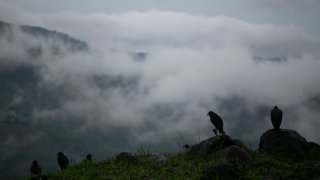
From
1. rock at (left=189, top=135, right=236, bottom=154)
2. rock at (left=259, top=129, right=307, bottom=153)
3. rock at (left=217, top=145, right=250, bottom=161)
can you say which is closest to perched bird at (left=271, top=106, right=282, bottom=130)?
rock at (left=259, top=129, right=307, bottom=153)

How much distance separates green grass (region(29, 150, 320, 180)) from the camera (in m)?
24.8

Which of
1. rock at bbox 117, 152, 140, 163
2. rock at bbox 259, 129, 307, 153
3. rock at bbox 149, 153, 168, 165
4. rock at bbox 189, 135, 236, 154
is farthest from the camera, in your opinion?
rock at bbox 259, 129, 307, 153

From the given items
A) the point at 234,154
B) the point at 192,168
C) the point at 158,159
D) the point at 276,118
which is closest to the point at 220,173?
the point at 192,168

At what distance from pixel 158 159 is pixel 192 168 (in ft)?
10.0

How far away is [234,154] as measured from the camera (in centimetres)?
2727

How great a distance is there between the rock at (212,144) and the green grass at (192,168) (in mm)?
540

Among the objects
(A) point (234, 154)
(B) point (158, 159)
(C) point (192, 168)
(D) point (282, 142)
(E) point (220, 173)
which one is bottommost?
(E) point (220, 173)

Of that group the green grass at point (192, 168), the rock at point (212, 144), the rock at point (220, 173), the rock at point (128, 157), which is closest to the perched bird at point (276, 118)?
the green grass at point (192, 168)

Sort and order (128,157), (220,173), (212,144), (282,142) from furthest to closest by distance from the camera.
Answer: (282,142)
(128,157)
(212,144)
(220,173)

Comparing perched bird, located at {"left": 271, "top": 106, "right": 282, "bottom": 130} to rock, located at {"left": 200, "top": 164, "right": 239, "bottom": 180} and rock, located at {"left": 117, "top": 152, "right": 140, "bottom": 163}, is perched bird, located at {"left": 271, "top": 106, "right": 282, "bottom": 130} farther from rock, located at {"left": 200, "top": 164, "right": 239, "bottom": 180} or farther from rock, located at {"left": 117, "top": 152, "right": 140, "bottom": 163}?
rock, located at {"left": 117, "top": 152, "right": 140, "bottom": 163}

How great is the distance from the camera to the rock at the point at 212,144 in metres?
29.5

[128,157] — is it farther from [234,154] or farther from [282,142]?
[282,142]

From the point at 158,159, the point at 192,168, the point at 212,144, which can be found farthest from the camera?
the point at 212,144

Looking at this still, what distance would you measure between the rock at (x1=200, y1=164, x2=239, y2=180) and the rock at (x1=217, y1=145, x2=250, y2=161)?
11.6 feet
